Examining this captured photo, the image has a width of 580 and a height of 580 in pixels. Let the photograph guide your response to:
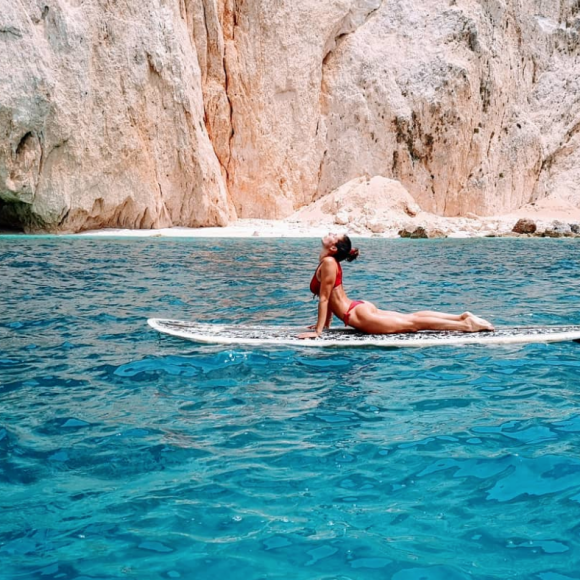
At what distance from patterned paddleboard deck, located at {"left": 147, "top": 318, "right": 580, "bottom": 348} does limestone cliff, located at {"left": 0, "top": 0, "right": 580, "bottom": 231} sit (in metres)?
24.9

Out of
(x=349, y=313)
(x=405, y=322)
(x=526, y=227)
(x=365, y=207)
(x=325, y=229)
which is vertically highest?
(x=365, y=207)

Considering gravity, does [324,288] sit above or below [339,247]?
below

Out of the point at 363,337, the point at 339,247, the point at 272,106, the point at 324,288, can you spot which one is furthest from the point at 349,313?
the point at 272,106

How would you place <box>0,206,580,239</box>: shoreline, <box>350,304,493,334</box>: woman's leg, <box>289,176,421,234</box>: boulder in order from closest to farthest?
<box>350,304,493,334</box>: woman's leg < <box>0,206,580,239</box>: shoreline < <box>289,176,421,234</box>: boulder

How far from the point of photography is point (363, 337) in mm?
8102

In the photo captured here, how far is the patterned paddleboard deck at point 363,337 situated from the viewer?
7930mm

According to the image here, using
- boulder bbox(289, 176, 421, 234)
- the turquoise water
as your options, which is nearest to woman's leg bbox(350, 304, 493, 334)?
the turquoise water

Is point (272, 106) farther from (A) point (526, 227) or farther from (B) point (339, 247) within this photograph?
(B) point (339, 247)

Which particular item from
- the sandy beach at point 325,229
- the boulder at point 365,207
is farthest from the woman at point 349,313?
the boulder at point 365,207

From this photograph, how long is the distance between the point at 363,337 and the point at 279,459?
149 inches

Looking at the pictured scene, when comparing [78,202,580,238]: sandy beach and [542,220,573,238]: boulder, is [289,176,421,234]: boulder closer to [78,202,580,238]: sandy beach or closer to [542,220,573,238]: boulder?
[78,202,580,238]: sandy beach

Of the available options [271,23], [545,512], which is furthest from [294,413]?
[271,23]

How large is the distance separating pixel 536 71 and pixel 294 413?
53600 mm

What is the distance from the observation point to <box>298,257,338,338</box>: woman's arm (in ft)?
26.0
